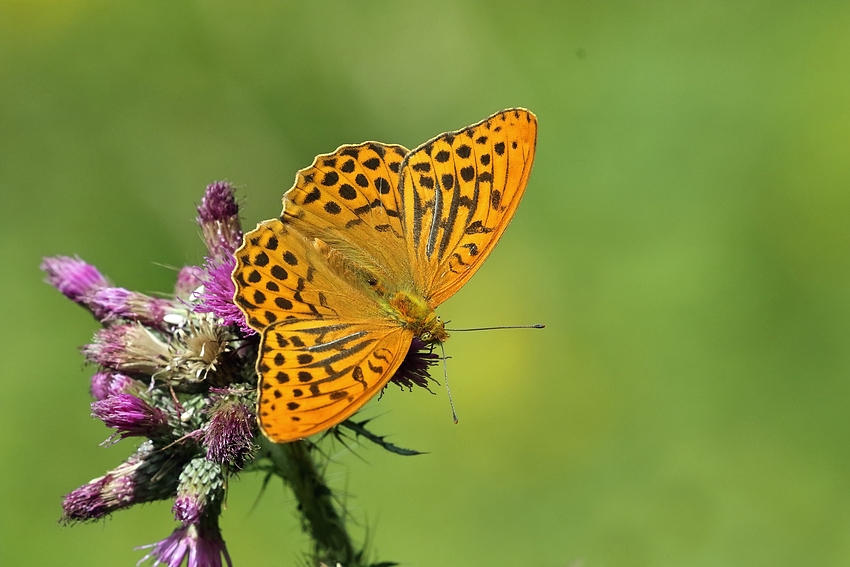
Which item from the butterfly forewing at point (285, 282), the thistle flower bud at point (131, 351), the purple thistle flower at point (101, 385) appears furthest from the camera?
the purple thistle flower at point (101, 385)

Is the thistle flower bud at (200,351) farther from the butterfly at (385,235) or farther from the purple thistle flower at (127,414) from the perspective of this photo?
the butterfly at (385,235)

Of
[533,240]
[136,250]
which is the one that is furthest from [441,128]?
[136,250]

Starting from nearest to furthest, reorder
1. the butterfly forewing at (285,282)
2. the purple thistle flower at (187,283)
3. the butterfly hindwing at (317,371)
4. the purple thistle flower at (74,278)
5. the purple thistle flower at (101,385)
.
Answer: the butterfly hindwing at (317,371) < the butterfly forewing at (285,282) < the purple thistle flower at (101,385) < the purple thistle flower at (187,283) < the purple thistle flower at (74,278)

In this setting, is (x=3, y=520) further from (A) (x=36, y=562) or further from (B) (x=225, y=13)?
(B) (x=225, y=13)

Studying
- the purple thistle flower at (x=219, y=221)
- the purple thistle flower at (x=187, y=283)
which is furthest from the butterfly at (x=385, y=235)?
the purple thistle flower at (x=187, y=283)

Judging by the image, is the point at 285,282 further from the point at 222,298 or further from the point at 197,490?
the point at 197,490

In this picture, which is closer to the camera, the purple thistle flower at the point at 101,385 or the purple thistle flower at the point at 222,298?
the purple thistle flower at the point at 222,298

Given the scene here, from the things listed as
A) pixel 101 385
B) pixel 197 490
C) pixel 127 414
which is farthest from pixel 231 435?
pixel 101 385
